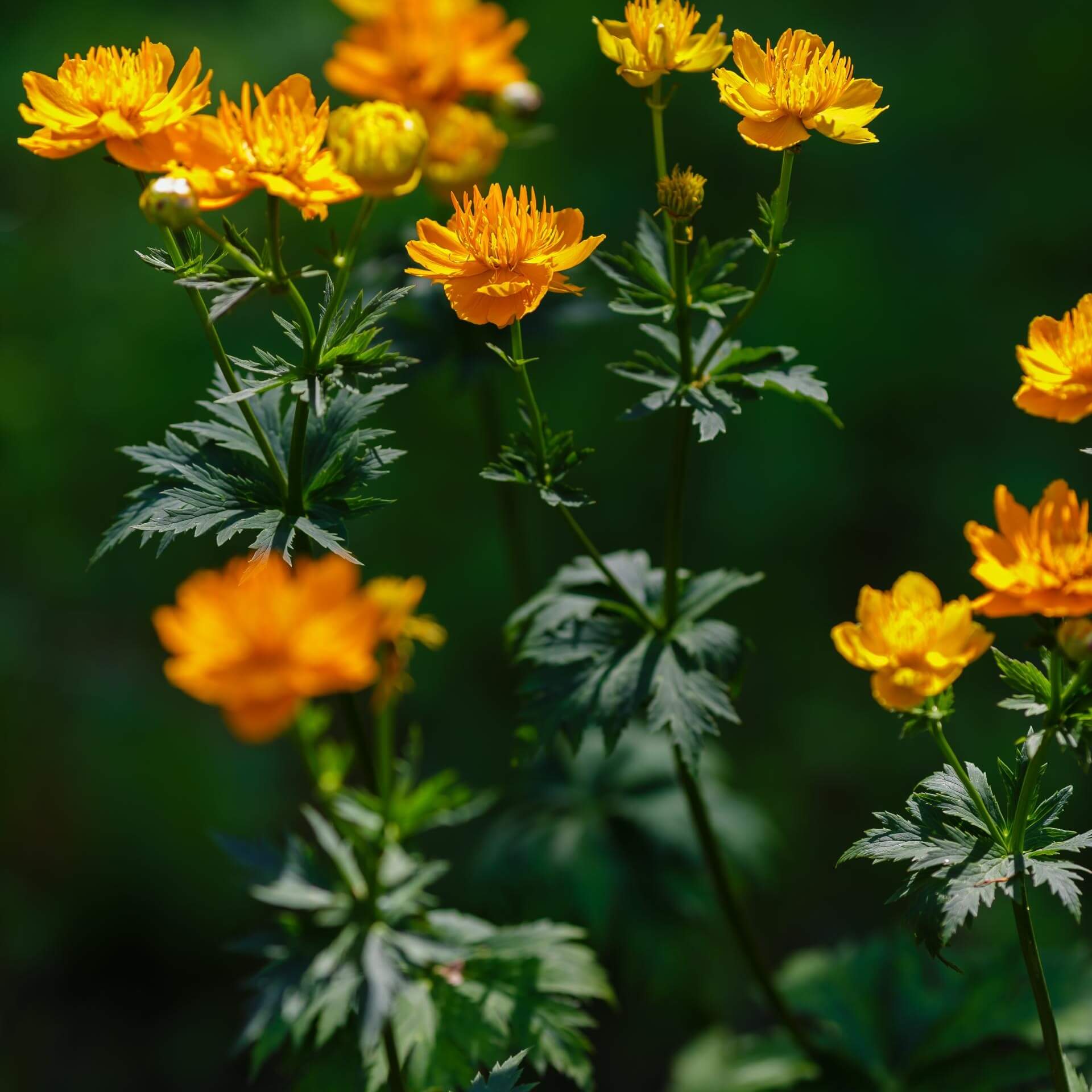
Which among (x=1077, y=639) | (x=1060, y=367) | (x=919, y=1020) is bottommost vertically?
(x=919, y=1020)

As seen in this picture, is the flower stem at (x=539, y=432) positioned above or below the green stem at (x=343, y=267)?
below

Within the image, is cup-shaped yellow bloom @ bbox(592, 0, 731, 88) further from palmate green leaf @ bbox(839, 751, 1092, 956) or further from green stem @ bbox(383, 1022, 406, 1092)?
green stem @ bbox(383, 1022, 406, 1092)

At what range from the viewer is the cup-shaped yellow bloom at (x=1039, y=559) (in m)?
0.83

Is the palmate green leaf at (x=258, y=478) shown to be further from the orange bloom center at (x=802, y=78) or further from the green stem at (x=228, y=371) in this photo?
the orange bloom center at (x=802, y=78)

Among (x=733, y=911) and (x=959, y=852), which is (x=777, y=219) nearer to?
(x=959, y=852)

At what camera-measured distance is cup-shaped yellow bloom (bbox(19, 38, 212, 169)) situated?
3.25ft

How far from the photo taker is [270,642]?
747mm

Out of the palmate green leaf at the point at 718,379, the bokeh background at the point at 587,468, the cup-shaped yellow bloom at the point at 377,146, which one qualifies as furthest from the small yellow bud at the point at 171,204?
the bokeh background at the point at 587,468

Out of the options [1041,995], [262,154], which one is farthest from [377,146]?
[1041,995]

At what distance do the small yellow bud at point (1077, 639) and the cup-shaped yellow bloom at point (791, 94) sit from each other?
0.45m

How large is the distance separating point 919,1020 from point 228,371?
1215 mm

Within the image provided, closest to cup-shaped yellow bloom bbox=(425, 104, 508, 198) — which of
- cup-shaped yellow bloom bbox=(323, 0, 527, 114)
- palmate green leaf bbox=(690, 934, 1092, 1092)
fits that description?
cup-shaped yellow bloom bbox=(323, 0, 527, 114)

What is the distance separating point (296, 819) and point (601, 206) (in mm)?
1360

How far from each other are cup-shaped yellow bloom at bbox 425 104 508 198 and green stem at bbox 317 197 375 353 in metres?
0.51
